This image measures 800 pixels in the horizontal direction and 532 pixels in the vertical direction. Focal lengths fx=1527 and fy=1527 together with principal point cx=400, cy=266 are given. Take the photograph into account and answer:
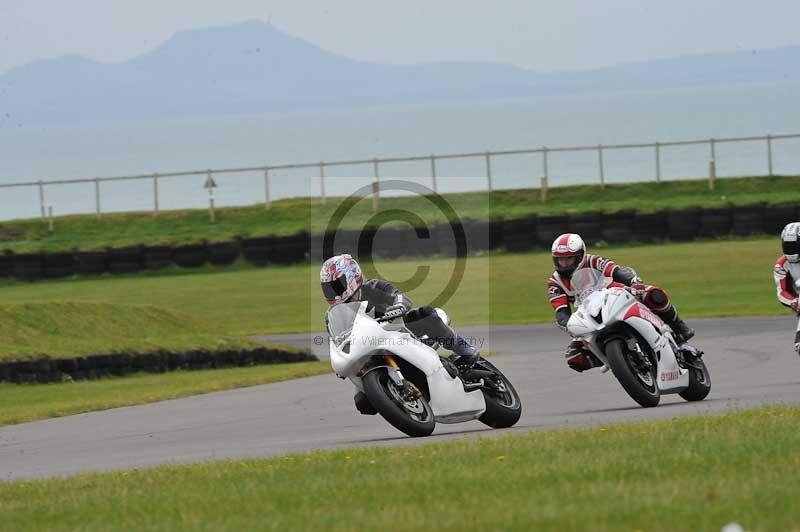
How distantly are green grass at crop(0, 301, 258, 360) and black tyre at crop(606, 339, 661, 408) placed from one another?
10392mm

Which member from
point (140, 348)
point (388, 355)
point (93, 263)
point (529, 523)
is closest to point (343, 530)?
point (529, 523)

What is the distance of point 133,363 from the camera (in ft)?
71.3

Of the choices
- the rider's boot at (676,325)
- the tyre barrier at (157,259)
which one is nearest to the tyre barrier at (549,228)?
the tyre barrier at (157,259)

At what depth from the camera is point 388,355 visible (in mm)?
11172

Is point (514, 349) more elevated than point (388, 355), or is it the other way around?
point (388, 355)

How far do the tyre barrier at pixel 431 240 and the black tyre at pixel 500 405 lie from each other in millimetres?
26150

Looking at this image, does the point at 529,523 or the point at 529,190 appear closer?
the point at 529,523

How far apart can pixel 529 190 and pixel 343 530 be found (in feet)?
129

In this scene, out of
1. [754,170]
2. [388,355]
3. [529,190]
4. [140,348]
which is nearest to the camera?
[388,355]

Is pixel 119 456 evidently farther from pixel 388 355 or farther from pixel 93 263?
pixel 93 263

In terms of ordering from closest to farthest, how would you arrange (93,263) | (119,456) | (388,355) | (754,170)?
→ 1. (388,355)
2. (119,456)
3. (93,263)
4. (754,170)

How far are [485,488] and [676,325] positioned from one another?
18.8 feet

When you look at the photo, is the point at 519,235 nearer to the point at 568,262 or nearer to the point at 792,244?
the point at 792,244

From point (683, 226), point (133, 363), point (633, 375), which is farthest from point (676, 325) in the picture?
point (683, 226)
